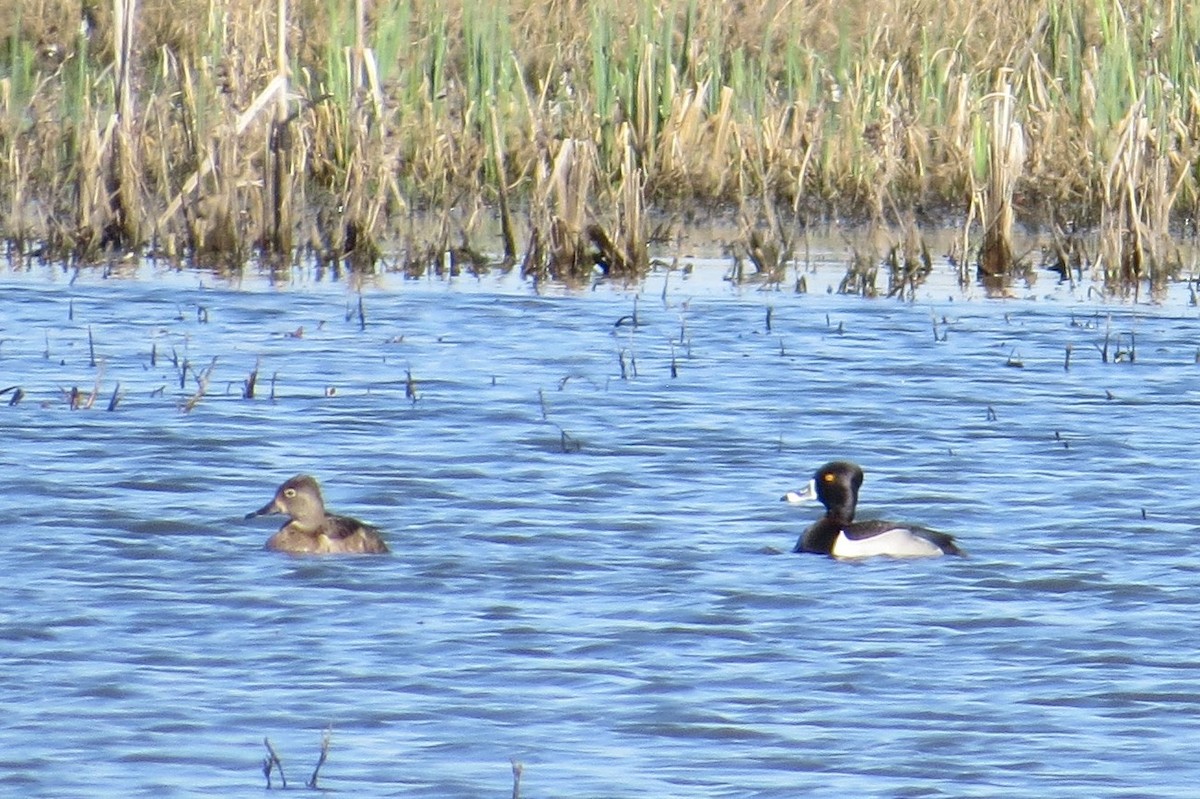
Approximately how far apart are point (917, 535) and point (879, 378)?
300cm

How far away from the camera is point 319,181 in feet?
47.5

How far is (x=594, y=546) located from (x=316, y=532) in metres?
0.88

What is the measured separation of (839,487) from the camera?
27.5 feet

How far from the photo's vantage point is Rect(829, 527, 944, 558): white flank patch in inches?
310

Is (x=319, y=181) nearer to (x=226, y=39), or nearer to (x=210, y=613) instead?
(x=226, y=39)

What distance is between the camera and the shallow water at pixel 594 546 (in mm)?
5754

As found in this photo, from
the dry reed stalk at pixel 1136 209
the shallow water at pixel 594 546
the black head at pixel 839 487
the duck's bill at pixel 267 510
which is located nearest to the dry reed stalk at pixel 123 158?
the shallow water at pixel 594 546

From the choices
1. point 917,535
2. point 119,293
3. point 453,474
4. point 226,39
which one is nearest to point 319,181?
point 226,39

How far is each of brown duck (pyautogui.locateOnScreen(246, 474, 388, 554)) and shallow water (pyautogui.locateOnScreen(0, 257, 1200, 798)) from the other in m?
0.06

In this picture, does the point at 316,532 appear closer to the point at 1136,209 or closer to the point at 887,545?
the point at 887,545

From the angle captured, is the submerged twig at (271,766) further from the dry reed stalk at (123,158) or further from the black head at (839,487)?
the dry reed stalk at (123,158)

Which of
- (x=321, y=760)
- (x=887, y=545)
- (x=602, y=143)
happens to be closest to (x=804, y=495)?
(x=887, y=545)

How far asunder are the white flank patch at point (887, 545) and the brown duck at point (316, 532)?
1.41m

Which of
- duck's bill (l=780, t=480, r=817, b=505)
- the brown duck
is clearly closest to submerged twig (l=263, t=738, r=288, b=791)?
the brown duck
